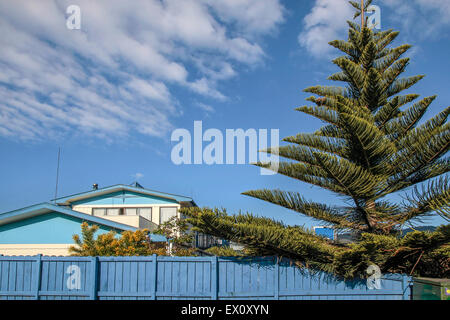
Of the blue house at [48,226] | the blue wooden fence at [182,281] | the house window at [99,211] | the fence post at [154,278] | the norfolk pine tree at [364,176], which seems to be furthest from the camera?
the house window at [99,211]

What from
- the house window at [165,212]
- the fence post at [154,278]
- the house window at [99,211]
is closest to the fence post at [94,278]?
the fence post at [154,278]

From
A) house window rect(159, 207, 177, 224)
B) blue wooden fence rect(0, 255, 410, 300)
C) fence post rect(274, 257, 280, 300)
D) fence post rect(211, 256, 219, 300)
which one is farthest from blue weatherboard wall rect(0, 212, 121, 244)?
fence post rect(274, 257, 280, 300)

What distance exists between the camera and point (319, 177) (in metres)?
7.40

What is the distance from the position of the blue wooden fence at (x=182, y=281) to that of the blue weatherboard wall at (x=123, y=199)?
30.0 feet

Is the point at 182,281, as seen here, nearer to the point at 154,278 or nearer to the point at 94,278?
the point at 154,278

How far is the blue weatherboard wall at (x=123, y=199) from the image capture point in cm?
1727

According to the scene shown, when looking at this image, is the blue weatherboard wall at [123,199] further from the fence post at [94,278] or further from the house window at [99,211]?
the fence post at [94,278]

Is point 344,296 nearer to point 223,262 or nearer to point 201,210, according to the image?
point 223,262

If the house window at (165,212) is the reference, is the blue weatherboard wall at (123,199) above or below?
above

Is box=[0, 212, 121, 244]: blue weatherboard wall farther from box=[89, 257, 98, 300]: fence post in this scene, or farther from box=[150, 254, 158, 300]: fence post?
box=[150, 254, 158, 300]: fence post

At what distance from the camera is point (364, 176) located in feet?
21.6

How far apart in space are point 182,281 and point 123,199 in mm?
10317
